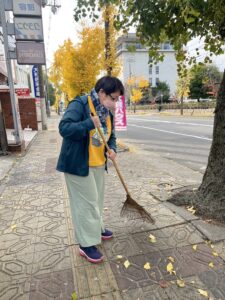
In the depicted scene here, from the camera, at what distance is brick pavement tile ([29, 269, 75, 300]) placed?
88.0 inches

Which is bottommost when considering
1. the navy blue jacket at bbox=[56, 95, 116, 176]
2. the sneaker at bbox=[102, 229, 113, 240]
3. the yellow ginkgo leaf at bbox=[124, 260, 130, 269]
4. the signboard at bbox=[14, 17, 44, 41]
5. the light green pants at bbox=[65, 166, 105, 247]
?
the yellow ginkgo leaf at bbox=[124, 260, 130, 269]

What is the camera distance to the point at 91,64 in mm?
10719

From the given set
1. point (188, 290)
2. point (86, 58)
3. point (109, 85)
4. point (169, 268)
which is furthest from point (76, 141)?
point (86, 58)

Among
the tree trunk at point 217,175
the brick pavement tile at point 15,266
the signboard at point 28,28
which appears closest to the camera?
the brick pavement tile at point 15,266

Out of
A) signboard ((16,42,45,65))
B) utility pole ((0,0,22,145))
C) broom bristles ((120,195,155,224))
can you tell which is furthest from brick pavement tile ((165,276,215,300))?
signboard ((16,42,45,65))

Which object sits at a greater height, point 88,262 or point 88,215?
point 88,215

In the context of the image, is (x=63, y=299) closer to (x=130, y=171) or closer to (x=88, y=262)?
(x=88, y=262)

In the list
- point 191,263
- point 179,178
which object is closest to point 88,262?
point 191,263

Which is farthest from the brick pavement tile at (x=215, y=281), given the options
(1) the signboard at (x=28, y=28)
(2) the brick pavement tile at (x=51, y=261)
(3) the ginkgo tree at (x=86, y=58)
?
(3) the ginkgo tree at (x=86, y=58)

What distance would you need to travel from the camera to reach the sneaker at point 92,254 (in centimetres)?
263

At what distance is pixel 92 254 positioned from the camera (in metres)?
2.66

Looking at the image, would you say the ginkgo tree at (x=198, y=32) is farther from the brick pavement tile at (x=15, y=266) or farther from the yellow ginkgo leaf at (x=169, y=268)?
the brick pavement tile at (x=15, y=266)

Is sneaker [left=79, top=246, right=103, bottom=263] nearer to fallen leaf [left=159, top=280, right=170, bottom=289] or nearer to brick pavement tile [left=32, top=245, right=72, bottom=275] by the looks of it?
brick pavement tile [left=32, top=245, right=72, bottom=275]

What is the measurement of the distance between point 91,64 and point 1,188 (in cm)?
715
